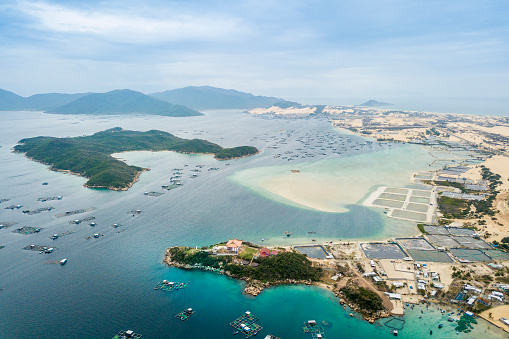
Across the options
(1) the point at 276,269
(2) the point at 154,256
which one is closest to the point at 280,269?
(1) the point at 276,269

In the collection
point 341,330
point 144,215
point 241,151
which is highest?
point 241,151

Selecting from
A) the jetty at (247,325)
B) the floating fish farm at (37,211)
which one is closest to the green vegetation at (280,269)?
the jetty at (247,325)

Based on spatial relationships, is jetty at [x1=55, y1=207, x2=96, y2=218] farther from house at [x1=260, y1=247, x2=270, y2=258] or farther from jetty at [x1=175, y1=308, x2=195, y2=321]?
house at [x1=260, y1=247, x2=270, y2=258]

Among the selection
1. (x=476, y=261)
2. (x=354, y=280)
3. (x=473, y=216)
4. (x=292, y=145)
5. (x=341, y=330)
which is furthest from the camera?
(x=292, y=145)

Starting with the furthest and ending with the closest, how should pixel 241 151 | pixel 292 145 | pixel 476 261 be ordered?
pixel 292 145, pixel 241 151, pixel 476 261

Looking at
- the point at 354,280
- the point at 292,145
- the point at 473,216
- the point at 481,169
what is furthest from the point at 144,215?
the point at 481,169

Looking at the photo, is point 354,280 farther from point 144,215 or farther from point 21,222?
point 21,222

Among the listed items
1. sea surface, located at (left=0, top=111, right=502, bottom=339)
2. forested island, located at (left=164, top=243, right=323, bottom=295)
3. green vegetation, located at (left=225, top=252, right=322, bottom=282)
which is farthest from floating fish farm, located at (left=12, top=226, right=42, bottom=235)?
green vegetation, located at (left=225, top=252, right=322, bottom=282)

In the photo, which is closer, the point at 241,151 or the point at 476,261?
the point at 476,261
